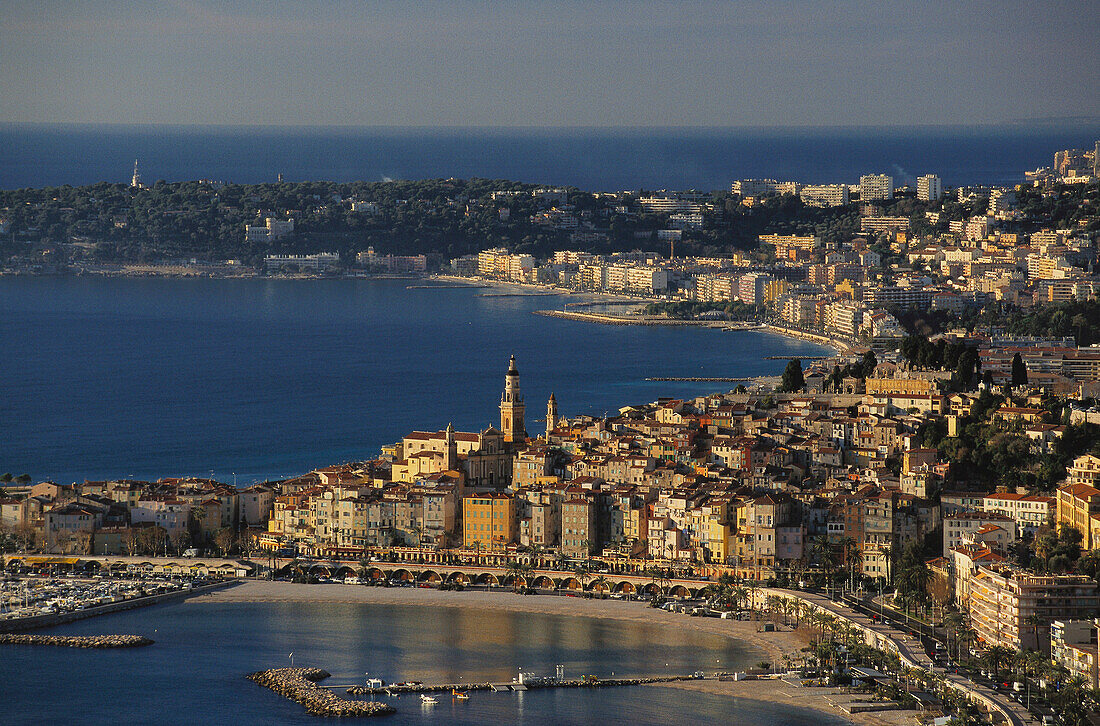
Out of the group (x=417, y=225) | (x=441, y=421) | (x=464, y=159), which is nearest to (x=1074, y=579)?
(x=441, y=421)

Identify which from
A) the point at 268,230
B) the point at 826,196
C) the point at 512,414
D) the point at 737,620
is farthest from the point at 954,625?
the point at 268,230

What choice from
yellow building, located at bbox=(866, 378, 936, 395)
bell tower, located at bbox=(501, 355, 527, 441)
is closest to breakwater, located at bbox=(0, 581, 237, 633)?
bell tower, located at bbox=(501, 355, 527, 441)

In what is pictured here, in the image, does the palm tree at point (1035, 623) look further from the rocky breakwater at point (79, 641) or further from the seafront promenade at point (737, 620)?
the rocky breakwater at point (79, 641)

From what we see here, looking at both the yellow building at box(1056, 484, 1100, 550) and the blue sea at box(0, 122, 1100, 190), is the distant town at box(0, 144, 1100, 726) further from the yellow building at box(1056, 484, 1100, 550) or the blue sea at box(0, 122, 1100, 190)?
the blue sea at box(0, 122, 1100, 190)

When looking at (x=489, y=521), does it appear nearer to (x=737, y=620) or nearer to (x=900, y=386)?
(x=737, y=620)

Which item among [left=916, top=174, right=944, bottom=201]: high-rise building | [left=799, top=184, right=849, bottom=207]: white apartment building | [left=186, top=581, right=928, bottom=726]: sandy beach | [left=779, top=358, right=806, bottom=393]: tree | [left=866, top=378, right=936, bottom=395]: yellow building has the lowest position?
[left=186, top=581, right=928, bottom=726]: sandy beach
